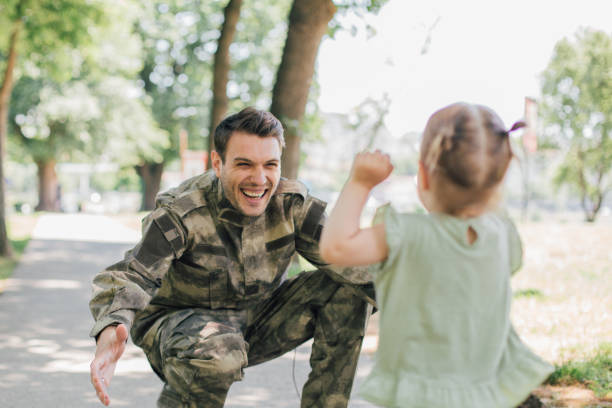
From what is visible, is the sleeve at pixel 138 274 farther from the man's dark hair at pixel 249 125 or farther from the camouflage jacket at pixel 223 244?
the man's dark hair at pixel 249 125

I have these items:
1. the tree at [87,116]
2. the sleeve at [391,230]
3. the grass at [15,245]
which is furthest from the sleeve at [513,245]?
the tree at [87,116]

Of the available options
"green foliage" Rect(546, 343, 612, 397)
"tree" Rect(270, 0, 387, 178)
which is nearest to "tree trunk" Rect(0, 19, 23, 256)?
"tree" Rect(270, 0, 387, 178)

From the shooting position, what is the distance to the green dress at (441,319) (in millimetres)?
→ 2018

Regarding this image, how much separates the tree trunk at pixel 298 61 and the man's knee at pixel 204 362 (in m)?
5.27

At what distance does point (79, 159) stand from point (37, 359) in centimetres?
2934

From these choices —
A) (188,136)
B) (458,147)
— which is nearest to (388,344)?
(458,147)

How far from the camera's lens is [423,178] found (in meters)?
2.12

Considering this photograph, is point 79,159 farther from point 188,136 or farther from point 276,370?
point 276,370

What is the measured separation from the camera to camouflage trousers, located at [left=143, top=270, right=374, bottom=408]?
301 centimetres

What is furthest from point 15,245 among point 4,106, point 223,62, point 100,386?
point 100,386

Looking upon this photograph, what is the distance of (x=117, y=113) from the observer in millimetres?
31891

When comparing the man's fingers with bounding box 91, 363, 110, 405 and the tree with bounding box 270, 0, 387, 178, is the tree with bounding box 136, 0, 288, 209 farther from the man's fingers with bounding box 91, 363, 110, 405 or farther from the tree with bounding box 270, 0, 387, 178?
the man's fingers with bounding box 91, 363, 110, 405

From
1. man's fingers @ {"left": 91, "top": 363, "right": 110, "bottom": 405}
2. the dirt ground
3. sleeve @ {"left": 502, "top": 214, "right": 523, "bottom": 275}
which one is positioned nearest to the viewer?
sleeve @ {"left": 502, "top": 214, "right": 523, "bottom": 275}

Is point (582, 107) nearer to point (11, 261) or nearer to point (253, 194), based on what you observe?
point (11, 261)
